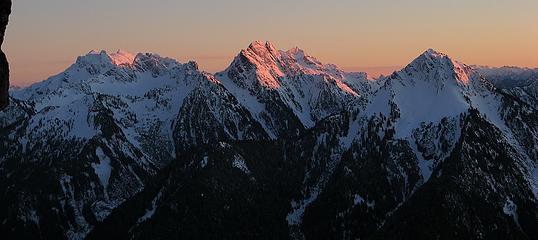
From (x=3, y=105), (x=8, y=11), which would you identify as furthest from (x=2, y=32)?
(x=3, y=105)

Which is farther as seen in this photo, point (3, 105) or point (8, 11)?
point (3, 105)

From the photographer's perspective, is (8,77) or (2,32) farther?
(8,77)

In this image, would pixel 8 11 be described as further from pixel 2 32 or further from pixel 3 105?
pixel 3 105

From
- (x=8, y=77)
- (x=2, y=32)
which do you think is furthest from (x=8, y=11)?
(x=8, y=77)

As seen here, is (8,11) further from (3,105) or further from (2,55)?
(3,105)

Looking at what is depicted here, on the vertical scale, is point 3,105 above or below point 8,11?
below

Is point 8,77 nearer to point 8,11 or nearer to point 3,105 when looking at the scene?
point 3,105
